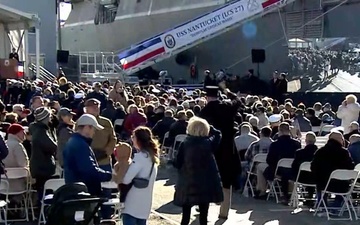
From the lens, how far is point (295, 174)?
437 inches

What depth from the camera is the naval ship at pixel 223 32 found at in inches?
1278

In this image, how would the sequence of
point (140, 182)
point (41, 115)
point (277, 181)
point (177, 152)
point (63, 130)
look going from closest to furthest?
1. point (140, 182)
2. point (177, 152)
3. point (41, 115)
4. point (63, 130)
5. point (277, 181)

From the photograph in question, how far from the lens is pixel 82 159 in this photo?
22.8 feet

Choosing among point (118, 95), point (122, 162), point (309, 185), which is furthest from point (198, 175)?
point (118, 95)

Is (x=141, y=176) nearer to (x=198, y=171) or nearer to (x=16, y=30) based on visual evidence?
(x=198, y=171)

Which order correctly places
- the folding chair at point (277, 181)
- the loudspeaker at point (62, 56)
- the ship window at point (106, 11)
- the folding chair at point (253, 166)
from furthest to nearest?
the ship window at point (106, 11)
the loudspeaker at point (62, 56)
the folding chair at point (253, 166)
the folding chair at point (277, 181)

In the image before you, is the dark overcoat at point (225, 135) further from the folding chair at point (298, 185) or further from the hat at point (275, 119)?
the hat at point (275, 119)

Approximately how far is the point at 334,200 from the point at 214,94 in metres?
2.63

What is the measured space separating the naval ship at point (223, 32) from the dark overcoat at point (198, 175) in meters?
24.3

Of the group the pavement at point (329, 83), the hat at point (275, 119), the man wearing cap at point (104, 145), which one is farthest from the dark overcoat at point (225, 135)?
the pavement at point (329, 83)

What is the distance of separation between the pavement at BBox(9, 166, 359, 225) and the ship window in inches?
1489

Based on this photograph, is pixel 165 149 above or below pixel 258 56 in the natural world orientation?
below

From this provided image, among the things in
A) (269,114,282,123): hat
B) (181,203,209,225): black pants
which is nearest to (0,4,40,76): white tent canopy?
(269,114,282,123): hat

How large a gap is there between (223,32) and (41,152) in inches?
1012
